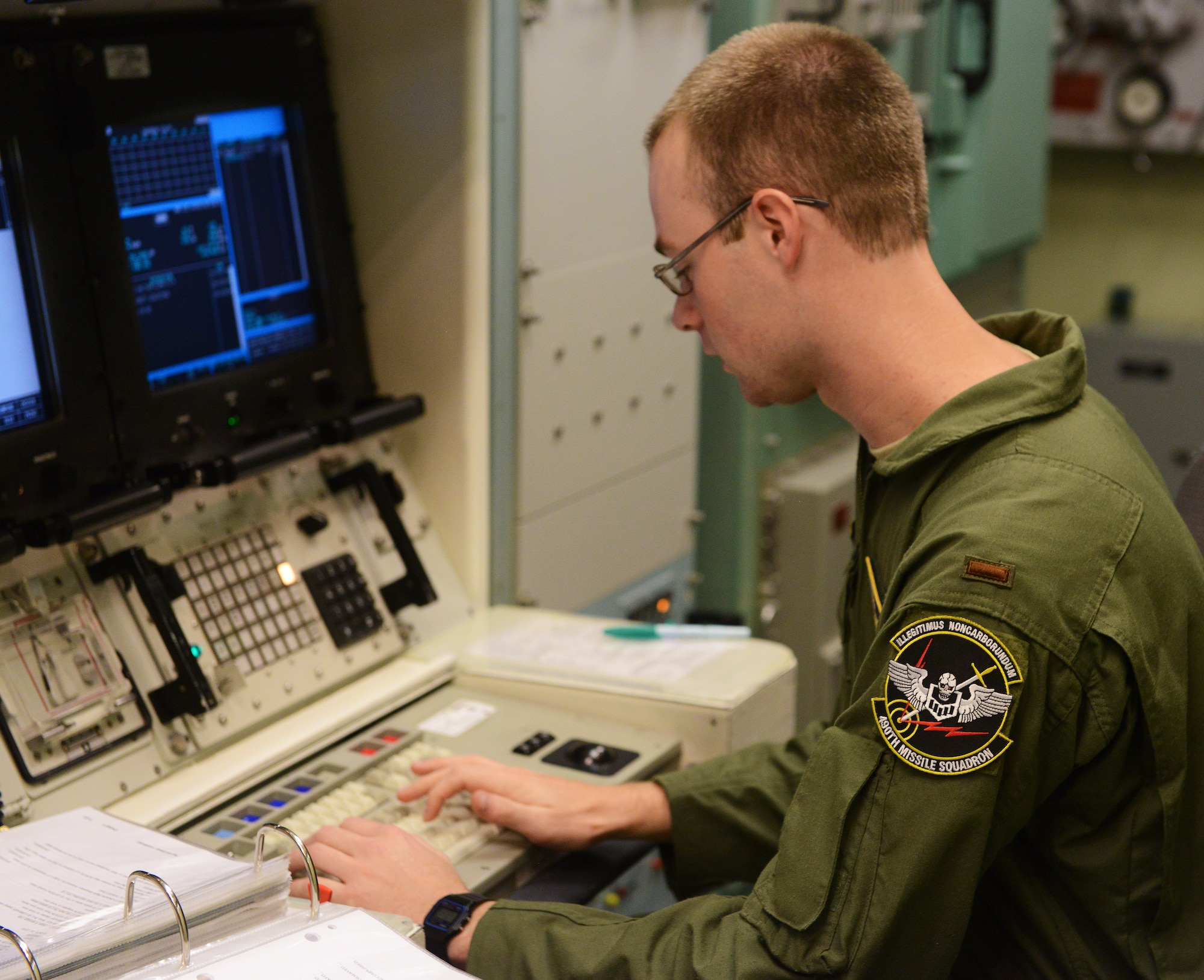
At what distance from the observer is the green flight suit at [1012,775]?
3.43 feet

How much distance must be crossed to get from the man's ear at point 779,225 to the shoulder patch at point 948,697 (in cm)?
38

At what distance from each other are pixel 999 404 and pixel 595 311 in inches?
37.6

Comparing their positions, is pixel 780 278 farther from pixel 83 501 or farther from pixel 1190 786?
pixel 83 501

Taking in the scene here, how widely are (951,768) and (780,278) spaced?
489mm

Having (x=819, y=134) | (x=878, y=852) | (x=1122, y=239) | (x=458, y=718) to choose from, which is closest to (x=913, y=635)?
(x=878, y=852)

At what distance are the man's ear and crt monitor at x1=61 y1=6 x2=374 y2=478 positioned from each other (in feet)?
2.45

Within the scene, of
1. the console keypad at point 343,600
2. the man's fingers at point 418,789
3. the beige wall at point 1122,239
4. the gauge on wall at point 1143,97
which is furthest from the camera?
the beige wall at point 1122,239

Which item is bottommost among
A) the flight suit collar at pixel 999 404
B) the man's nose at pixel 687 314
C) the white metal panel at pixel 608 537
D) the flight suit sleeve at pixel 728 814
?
the flight suit sleeve at pixel 728 814

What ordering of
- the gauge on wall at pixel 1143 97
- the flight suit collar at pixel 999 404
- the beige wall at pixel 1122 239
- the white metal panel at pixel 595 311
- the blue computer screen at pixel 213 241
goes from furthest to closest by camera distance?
the beige wall at pixel 1122 239 < the gauge on wall at pixel 1143 97 < the white metal panel at pixel 595 311 < the blue computer screen at pixel 213 241 < the flight suit collar at pixel 999 404

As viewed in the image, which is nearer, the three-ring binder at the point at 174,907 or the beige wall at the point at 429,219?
the three-ring binder at the point at 174,907

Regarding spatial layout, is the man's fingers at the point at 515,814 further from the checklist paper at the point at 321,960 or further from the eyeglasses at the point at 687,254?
the eyeglasses at the point at 687,254

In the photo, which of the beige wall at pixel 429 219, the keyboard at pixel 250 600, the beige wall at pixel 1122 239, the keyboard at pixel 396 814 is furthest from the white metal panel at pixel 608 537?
the beige wall at pixel 1122 239

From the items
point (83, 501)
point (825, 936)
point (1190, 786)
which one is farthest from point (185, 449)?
point (1190, 786)

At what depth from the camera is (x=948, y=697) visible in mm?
1040
